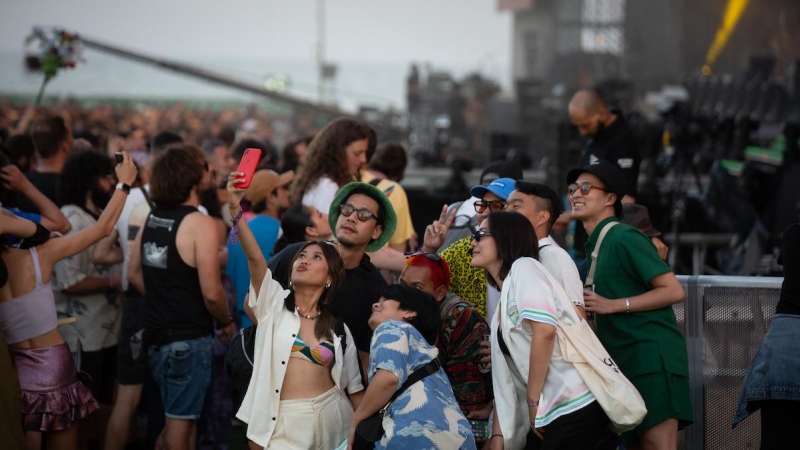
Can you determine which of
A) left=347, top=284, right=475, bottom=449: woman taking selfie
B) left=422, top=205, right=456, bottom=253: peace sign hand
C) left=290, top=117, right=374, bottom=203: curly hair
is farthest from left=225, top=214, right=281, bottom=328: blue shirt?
left=347, top=284, right=475, bottom=449: woman taking selfie

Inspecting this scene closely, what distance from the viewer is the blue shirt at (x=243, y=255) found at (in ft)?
19.1

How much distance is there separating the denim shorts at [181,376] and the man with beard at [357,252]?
77 cm

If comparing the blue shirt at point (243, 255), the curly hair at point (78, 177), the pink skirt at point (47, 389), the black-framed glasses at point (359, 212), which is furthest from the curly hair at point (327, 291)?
the curly hair at point (78, 177)

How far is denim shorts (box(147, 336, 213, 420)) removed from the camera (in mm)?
5012

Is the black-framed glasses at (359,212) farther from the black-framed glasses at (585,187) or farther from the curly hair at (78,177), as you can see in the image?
the curly hair at (78,177)

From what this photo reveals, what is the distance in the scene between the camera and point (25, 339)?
476 centimetres

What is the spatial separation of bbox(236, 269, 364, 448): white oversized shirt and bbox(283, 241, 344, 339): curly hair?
0.04 metres

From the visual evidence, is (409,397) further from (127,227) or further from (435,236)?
(127,227)

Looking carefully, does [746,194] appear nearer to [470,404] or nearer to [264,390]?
[470,404]

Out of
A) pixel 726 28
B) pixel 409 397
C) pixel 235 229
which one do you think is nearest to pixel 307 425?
pixel 409 397

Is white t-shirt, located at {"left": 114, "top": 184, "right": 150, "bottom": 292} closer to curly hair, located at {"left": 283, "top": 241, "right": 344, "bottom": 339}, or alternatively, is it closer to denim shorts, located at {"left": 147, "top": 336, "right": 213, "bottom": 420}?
denim shorts, located at {"left": 147, "top": 336, "right": 213, "bottom": 420}

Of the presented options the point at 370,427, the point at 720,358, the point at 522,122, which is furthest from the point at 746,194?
the point at 522,122

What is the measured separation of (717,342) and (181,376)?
2620mm

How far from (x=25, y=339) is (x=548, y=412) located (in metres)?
2.48
